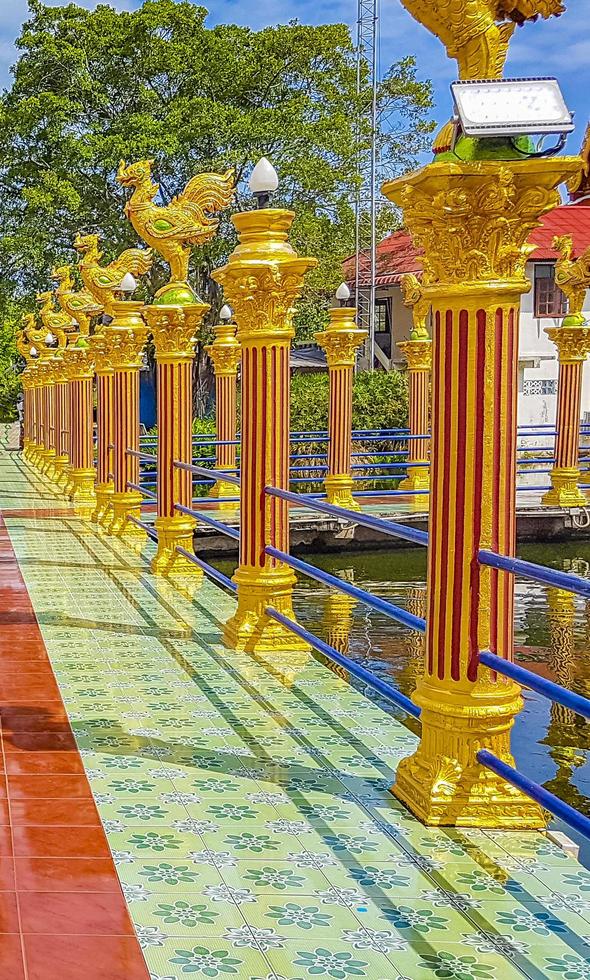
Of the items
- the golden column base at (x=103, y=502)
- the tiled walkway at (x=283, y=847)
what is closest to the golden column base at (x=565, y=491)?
the golden column base at (x=103, y=502)

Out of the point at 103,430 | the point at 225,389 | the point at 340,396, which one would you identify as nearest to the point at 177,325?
the point at 103,430

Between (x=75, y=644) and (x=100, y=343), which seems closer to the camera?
(x=75, y=644)

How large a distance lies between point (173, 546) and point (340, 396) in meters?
6.95

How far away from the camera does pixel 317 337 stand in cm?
1648

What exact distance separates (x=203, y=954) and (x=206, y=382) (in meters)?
31.0

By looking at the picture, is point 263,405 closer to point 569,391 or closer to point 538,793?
point 538,793

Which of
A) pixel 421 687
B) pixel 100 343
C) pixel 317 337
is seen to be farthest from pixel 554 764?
pixel 317 337

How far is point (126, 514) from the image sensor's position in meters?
12.7

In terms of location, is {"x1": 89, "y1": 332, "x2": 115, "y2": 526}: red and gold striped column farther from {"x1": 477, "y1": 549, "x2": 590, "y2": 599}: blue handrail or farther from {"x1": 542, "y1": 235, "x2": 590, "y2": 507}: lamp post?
{"x1": 477, "y1": 549, "x2": 590, "y2": 599}: blue handrail

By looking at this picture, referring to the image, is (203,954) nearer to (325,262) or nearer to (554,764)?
(554,764)

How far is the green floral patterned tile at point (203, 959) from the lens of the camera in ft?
9.97

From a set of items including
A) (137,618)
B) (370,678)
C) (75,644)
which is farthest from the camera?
(137,618)

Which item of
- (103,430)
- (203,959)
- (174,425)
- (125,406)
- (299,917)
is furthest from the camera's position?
(103,430)

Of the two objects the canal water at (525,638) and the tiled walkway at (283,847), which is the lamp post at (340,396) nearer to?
the canal water at (525,638)
